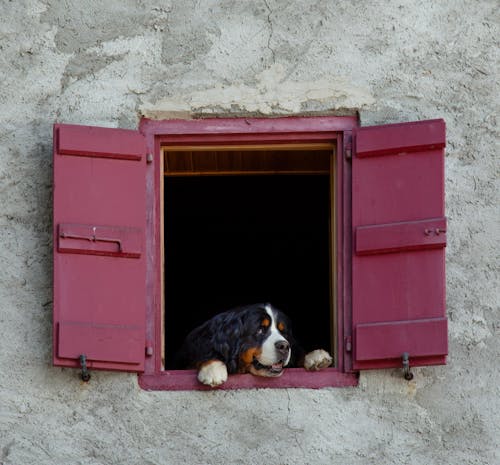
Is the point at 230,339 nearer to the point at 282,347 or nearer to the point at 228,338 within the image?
the point at 228,338

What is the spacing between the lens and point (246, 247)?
35.8ft

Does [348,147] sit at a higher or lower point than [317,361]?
higher

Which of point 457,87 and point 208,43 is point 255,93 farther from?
point 457,87

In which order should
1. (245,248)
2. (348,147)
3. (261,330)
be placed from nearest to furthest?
(348,147), (261,330), (245,248)

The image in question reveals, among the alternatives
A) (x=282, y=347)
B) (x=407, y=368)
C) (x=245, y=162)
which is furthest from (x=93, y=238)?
(x=245, y=162)

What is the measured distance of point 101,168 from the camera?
697cm

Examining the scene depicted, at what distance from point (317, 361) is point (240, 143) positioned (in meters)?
1.16

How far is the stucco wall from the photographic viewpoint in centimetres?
686

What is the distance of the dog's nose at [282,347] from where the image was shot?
7.14 meters

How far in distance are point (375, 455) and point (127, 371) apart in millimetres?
1223

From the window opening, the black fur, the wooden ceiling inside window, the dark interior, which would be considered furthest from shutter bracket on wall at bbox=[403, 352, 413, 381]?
the dark interior

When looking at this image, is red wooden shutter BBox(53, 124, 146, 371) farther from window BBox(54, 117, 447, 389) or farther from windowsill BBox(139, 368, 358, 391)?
windowsill BBox(139, 368, 358, 391)

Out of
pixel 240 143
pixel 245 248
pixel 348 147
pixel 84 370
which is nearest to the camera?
pixel 84 370

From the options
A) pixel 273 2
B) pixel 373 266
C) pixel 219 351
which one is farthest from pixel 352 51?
pixel 219 351
